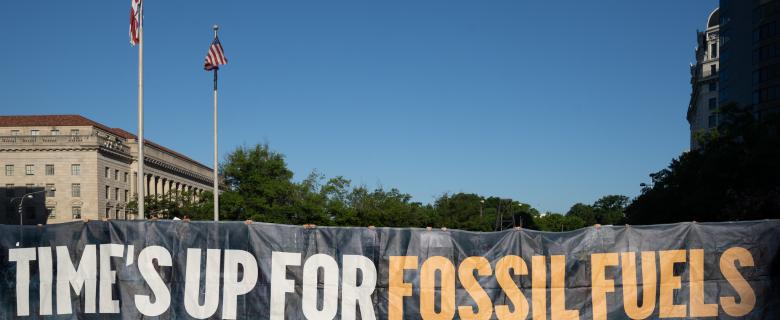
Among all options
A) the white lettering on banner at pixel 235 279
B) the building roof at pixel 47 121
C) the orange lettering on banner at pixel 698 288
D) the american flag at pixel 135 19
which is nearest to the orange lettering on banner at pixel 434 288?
the white lettering on banner at pixel 235 279

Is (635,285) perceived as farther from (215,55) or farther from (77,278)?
(215,55)

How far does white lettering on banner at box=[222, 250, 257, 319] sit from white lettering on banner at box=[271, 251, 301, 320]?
0.35 meters

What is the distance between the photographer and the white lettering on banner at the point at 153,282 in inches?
541

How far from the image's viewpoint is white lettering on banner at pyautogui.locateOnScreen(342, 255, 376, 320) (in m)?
13.7

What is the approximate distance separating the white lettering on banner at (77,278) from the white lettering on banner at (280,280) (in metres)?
3.18

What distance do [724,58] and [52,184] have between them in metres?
83.6

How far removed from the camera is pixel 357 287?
13.8m

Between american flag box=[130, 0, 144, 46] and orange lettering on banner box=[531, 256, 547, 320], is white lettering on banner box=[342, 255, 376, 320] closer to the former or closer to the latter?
orange lettering on banner box=[531, 256, 547, 320]

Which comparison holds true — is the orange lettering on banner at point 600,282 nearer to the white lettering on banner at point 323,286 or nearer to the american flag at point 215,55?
the white lettering on banner at point 323,286

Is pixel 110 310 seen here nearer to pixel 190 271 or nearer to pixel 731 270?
pixel 190 271

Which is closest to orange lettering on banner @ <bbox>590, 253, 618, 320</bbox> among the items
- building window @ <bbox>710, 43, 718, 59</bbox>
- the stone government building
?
the stone government building

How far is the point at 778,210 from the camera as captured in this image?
35406 mm

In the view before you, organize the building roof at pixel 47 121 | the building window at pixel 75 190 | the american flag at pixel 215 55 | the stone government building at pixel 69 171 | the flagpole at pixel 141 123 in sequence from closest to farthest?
the flagpole at pixel 141 123 → the american flag at pixel 215 55 → the stone government building at pixel 69 171 → the building window at pixel 75 190 → the building roof at pixel 47 121

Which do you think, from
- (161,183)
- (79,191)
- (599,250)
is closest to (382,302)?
(599,250)
